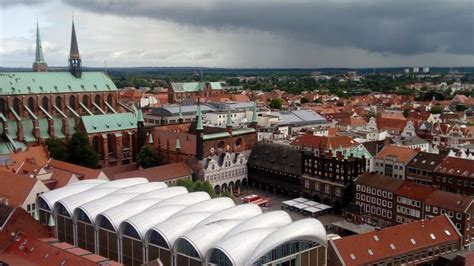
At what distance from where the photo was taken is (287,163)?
90750mm

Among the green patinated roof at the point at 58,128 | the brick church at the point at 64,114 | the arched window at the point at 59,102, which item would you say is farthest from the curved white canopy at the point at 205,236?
the arched window at the point at 59,102

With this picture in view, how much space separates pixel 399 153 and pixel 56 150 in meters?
62.0

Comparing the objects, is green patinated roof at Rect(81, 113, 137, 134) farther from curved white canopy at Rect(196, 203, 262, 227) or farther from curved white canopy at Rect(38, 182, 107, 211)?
curved white canopy at Rect(196, 203, 262, 227)

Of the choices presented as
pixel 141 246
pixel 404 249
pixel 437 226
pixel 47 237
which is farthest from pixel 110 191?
pixel 437 226

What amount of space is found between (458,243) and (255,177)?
43185 millimetres

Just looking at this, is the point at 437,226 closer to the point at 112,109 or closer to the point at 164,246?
the point at 164,246

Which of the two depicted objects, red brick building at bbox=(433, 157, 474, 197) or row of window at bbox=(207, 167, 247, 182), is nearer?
red brick building at bbox=(433, 157, 474, 197)

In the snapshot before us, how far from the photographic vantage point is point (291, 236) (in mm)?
46469

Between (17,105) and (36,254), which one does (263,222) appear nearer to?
(36,254)

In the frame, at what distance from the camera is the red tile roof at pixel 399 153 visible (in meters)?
87.4

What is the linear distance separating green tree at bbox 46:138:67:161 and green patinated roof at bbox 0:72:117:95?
15.6 meters

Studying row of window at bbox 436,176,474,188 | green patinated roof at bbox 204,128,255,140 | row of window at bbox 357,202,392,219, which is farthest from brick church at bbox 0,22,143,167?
row of window at bbox 436,176,474,188

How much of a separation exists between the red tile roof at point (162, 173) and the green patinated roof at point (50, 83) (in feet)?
117

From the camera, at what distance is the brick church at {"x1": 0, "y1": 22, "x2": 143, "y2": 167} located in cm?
9906
